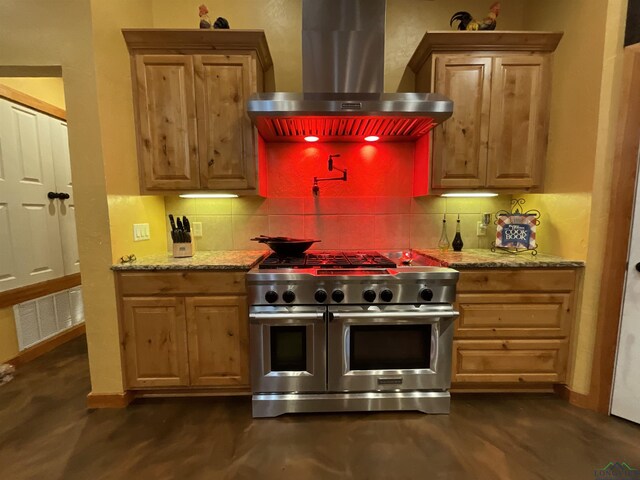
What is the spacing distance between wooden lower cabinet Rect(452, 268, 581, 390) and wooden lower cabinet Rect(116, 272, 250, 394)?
1.51 m

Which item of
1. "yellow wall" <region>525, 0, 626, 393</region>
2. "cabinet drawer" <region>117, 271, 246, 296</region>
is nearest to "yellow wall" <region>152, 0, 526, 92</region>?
"yellow wall" <region>525, 0, 626, 393</region>

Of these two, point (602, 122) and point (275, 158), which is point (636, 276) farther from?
point (275, 158)

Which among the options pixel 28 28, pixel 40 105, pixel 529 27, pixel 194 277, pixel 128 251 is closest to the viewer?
pixel 28 28

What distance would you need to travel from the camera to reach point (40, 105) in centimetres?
261

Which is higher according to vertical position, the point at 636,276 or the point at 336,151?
the point at 336,151

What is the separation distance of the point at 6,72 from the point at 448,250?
3.34 metres

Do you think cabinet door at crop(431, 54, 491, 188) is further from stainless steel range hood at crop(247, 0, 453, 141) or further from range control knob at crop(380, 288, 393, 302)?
range control knob at crop(380, 288, 393, 302)

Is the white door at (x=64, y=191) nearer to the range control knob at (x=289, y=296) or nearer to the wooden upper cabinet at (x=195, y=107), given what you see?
the wooden upper cabinet at (x=195, y=107)

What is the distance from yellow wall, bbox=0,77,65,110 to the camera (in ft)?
8.01

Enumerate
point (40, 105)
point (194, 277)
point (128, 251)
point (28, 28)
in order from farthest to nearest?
point (40, 105), point (128, 251), point (194, 277), point (28, 28)

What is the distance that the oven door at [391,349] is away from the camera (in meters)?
1.78

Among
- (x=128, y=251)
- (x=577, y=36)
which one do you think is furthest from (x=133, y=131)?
(x=577, y=36)

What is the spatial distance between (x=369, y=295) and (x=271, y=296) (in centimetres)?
62

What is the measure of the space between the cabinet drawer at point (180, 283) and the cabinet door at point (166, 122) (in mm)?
649
